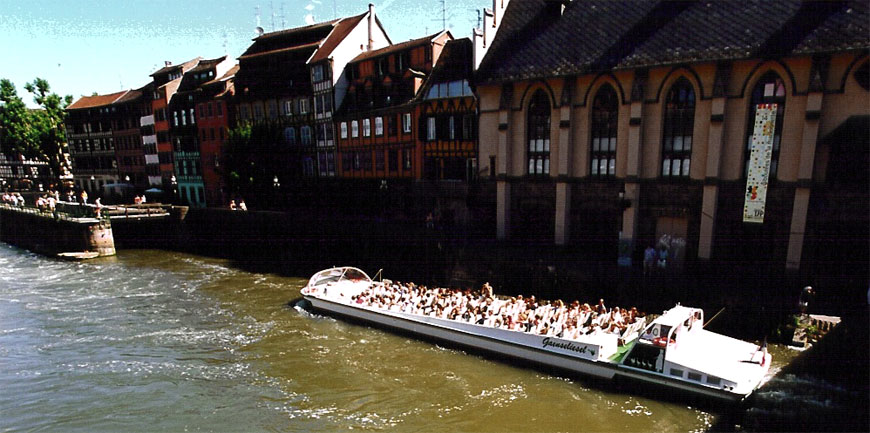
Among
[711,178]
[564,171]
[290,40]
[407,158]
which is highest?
[290,40]

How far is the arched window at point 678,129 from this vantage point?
63.2 ft

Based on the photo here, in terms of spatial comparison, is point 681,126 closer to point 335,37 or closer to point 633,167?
point 633,167

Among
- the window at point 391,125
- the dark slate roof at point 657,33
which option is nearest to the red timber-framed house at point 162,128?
the window at point 391,125

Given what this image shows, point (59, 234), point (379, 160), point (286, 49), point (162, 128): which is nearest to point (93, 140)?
point (162, 128)

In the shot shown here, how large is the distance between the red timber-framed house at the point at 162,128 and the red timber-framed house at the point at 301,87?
44.0 ft

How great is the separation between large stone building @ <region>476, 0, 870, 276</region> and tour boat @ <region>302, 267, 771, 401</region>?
21.8 feet

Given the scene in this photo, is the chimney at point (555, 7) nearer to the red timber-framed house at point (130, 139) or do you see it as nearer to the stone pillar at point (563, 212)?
the stone pillar at point (563, 212)

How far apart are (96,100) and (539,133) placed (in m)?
66.5

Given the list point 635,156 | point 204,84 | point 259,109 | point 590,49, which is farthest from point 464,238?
point 204,84

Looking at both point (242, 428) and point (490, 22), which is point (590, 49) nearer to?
point (490, 22)

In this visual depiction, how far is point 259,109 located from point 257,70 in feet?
11.0

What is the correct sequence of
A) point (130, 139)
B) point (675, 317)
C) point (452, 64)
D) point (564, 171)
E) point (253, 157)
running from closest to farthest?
point (675, 317) < point (564, 171) < point (452, 64) < point (253, 157) < point (130, 139)

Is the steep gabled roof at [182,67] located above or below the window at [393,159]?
above

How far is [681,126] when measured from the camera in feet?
64.3
